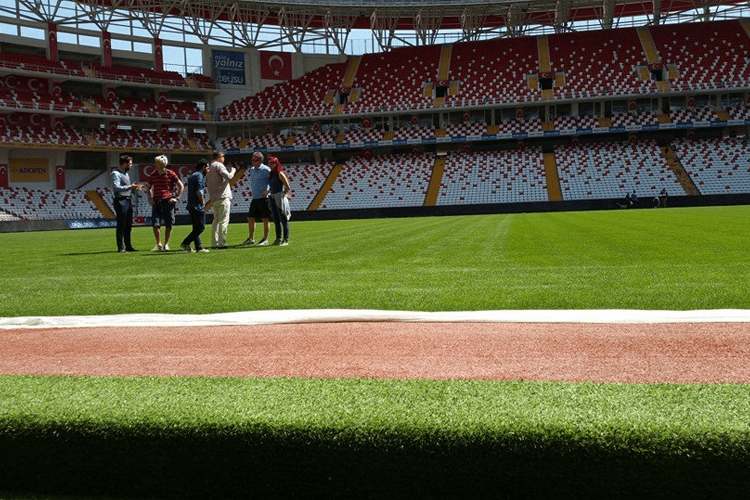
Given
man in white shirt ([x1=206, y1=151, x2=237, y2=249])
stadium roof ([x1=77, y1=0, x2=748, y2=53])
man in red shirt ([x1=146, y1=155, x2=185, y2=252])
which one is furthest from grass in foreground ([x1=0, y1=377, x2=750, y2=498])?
stadium roof ([x1=77, y1=0, x2=748, y2=53])

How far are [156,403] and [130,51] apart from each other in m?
56.6

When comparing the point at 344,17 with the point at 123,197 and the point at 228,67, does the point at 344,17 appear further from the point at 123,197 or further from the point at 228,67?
the point at 123,197

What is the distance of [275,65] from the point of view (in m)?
58.6

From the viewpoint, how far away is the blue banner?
186 feet

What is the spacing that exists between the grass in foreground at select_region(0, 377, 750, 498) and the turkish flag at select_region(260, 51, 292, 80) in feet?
191

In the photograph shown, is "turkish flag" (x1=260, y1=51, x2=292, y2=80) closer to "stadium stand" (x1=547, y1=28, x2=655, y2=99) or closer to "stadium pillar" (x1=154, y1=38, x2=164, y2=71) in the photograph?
"stadium pillar" (x1=154, y1=38, x2=164, y2=71)

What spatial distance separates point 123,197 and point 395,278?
22.1 feet

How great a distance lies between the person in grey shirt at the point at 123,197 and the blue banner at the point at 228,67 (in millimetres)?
45325

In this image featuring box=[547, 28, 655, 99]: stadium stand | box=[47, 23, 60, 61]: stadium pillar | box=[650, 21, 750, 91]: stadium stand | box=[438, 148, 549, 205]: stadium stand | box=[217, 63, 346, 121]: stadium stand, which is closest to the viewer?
box=[438, 148, 549, 205]: stadium stand

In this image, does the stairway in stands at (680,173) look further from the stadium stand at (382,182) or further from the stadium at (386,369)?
the stadium at (386,369)

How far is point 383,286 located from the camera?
788 centimetres

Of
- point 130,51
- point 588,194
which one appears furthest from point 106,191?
point 588,194

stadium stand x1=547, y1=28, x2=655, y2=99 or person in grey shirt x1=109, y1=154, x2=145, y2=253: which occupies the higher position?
stadium stand x1=547, y1=28, x2=655, y2=99

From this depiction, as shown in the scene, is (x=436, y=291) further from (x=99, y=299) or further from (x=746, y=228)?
(x=746, y=228)
